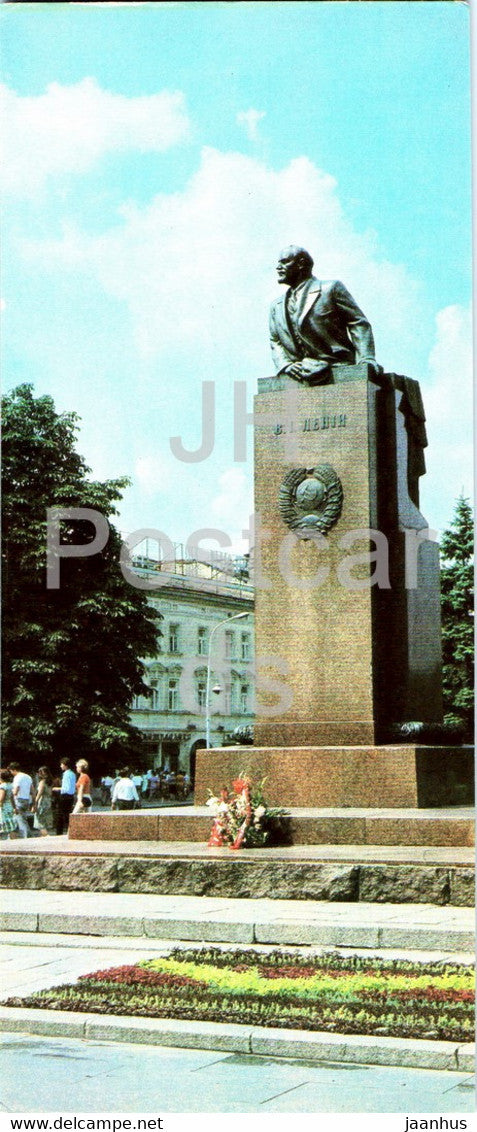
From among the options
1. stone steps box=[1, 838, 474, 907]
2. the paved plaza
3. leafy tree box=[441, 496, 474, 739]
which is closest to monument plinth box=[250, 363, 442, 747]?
stone steps box=[1, 838, 474, 907]

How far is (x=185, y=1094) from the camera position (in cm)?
497

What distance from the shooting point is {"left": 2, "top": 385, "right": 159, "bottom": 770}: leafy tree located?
26188mm

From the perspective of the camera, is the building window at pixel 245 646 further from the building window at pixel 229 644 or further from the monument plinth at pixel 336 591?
the monument plinth at pixel 336 591

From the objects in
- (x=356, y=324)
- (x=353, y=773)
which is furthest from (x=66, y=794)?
(x=356, y=324)

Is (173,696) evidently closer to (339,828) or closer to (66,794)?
(66,794)

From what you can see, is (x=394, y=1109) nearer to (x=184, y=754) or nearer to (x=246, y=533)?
(x=246, y=533)

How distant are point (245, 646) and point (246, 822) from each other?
37.9m

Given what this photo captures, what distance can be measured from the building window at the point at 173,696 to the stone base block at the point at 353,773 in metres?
38.8

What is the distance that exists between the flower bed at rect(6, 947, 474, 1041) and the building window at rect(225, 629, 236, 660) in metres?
37.2

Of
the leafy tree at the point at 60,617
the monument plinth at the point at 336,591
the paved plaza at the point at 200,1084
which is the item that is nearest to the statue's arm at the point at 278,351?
the monument plinth at the point at 336,591

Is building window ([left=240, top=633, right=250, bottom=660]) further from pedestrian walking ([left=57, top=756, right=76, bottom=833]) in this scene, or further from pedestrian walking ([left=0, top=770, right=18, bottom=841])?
pedestrian walking ([left=0, top=770, right=18, bottom=841])

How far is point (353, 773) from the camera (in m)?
11.1

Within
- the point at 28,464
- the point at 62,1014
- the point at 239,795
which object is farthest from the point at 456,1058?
the point at 28,464

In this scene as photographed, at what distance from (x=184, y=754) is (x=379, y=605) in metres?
41.1
